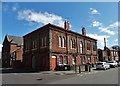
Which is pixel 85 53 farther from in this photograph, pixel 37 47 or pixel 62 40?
pixel 37 47

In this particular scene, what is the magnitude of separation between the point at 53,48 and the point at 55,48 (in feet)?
1.78

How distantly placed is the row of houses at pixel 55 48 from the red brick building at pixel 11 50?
14.4m

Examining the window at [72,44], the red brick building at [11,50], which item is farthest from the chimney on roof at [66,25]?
the red brick building at [11,50]

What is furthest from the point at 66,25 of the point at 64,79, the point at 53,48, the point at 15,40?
the point at 15,40

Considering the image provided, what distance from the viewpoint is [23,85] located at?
13.5 meters

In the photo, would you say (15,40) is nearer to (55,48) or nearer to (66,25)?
(66,25)

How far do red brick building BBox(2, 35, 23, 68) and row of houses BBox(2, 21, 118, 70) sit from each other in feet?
47.3

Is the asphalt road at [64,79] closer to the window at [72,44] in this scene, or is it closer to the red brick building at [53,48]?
the red brick building at [53,48]

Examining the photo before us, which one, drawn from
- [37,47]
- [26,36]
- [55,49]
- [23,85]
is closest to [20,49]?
[26,36]

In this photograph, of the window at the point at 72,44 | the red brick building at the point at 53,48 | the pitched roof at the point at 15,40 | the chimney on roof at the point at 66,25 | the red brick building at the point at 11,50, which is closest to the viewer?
the red brick building at the point at 53,48

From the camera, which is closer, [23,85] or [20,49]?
[23,85]

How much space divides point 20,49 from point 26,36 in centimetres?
1985

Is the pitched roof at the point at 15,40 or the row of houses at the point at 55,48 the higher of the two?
the pitched roof at the point at 15,40

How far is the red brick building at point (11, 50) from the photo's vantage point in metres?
58.4
